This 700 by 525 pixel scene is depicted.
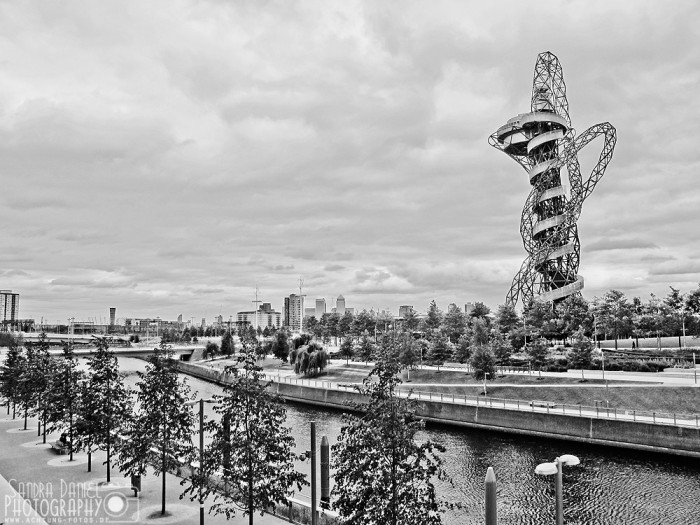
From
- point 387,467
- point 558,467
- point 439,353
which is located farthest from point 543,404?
point 387,467

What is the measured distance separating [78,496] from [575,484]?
26619mm

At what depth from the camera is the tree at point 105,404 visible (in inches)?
1098

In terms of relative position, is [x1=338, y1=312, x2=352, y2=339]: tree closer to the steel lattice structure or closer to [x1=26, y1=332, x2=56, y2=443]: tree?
the steel lattice structure

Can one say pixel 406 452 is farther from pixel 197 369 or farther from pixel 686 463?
pixel 197 369

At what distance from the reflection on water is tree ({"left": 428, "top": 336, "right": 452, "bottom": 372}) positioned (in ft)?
106

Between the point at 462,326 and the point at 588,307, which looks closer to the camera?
the point at 588,307

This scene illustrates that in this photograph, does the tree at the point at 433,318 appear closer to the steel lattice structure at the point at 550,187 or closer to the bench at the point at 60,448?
the steel lattice structure at the point at 550,187

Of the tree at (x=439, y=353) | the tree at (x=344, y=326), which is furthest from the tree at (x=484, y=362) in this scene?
the tree at (x=344, y=326)

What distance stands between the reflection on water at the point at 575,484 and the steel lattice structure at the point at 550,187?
69112mm

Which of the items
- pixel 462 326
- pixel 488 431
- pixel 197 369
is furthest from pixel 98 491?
pixel 197 369

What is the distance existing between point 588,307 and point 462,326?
21.6 m

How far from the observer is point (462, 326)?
4183 inches

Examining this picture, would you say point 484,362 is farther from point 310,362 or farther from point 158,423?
point 158,423

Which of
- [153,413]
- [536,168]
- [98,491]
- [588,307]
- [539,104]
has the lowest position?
[98,491]
